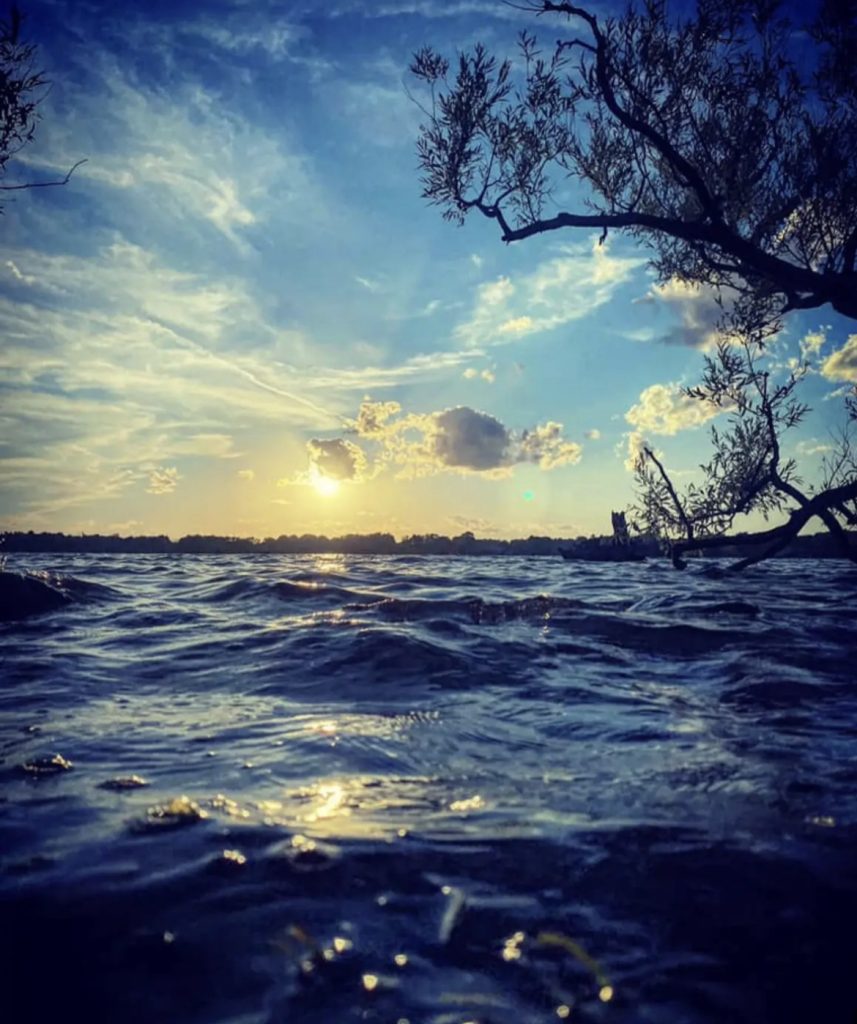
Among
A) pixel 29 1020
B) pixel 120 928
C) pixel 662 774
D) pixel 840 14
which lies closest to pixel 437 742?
pixel 662 774

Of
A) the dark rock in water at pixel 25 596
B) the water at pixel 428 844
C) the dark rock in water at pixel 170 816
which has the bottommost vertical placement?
the water at pixel 428 844

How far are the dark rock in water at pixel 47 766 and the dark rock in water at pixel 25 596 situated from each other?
8.64m

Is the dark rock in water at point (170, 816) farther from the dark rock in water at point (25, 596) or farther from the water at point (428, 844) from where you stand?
the dark rock in water at point (25, 596)

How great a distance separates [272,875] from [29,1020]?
98 centimetres

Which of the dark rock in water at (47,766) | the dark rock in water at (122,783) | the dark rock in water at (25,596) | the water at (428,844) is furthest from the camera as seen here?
the dark rock in water at (25,596)

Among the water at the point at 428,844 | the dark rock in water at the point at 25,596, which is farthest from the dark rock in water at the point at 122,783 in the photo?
the dark rock in water at the point at 25,596

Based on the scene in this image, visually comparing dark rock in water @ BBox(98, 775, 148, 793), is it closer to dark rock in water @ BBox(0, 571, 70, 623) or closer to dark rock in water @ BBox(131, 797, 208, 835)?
dark rock in water @ BBox(131, 797, 208, 835)

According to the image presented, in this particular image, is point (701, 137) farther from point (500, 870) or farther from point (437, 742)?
point (500, 870)

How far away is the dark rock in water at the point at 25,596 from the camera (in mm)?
11977

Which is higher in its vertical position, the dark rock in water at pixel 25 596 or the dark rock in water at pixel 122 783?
the dark rock in water at pixel 25 596

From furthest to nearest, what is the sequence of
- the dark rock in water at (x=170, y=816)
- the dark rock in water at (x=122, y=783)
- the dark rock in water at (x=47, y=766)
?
the dark rock in water at (x=47, y=766)
the dark rock in water at (x=122, y=783)
the dark rock in water at (x=170, y=816)

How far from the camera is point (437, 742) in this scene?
15.9 ft

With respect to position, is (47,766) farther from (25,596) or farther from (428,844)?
(25,596)

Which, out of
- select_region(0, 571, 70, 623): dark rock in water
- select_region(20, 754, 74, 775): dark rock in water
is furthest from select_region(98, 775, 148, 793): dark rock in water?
select_region(0, 571, 70, 623): dark rock in water
